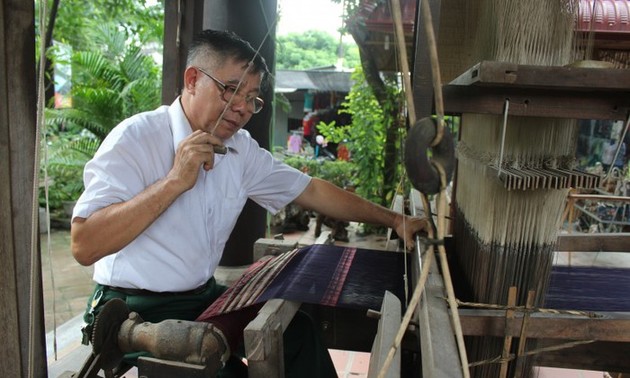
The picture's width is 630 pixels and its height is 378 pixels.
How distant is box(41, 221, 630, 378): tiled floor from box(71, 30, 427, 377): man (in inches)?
10.5

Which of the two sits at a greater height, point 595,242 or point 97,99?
point 97,99

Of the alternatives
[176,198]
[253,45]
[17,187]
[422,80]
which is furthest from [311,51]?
[17,187]

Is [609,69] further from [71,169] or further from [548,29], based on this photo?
[71,169]

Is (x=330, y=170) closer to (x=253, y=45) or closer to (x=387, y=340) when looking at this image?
(x=253, y=45)

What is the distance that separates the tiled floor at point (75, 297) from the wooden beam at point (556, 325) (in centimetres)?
58

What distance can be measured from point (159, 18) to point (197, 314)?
5.30 meters

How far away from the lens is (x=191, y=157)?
154cm

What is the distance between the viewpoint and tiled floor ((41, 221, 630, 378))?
333 centimetres

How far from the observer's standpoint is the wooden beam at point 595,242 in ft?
8.46

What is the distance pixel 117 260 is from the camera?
70.1 inches

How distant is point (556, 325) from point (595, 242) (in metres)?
1.53

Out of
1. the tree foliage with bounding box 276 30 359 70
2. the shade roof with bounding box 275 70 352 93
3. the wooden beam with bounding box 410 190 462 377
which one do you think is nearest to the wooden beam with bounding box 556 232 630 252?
the wooden beam with bounding box 410 190 462 377

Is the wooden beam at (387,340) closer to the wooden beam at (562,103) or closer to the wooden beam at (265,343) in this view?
the wooden beam at (265,343)

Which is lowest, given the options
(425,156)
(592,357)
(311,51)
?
(592,357)
